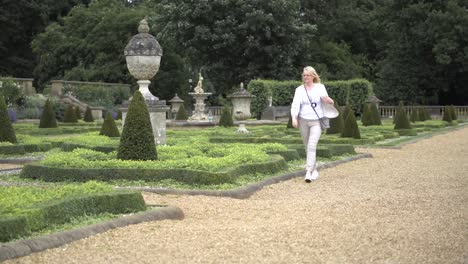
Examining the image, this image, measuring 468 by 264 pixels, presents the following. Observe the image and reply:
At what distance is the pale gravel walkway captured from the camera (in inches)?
241

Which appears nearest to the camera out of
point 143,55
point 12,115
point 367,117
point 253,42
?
point 143,55

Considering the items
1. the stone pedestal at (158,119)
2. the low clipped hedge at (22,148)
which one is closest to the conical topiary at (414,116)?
the stone pedestal at (158,119)

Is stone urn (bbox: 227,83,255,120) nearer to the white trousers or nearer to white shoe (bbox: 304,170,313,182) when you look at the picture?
the white trousers

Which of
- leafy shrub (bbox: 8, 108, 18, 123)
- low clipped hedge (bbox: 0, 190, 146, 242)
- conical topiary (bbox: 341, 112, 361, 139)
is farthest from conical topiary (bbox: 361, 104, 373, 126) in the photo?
low clipped hedge (bbox: 0, 190, 146, 242)

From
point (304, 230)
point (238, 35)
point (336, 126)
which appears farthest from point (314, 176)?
point (238, 35)

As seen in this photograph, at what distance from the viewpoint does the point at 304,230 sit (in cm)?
729

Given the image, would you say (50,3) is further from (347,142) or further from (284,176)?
(284,176)

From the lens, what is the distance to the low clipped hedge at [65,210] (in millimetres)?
6273

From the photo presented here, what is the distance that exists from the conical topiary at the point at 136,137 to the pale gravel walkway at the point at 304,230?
2.26 meters

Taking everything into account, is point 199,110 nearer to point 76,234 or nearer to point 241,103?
point 241,103

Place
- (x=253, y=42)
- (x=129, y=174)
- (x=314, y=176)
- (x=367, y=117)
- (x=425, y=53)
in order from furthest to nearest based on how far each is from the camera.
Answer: (x=425, y=53), (x=253, y=42), (x=367, y=117), (x=314, y=176), (x=129, y=174)

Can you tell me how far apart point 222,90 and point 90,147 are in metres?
36.3

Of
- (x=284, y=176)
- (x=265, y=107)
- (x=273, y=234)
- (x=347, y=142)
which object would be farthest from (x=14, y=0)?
(x=273, y=234)

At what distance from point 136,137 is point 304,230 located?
5.45m
